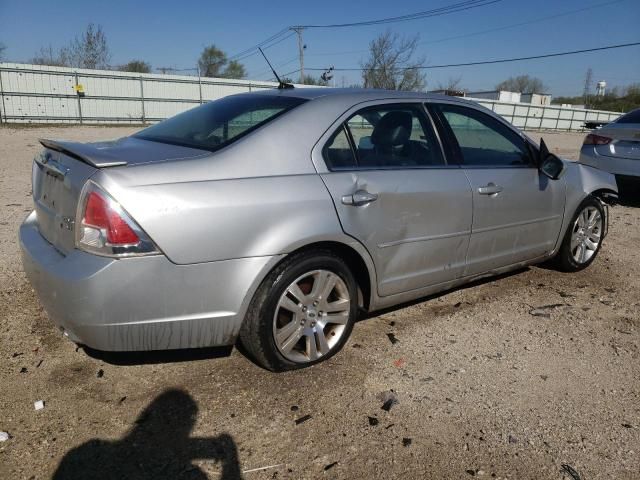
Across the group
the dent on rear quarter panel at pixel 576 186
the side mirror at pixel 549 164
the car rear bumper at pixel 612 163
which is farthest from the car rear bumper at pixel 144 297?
the car rear bumper at pixel 612 163

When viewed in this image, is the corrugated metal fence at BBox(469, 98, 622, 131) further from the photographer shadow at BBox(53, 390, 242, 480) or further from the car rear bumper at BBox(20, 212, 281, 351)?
the photographer shadow at BBox(53, 390, 242, 480)

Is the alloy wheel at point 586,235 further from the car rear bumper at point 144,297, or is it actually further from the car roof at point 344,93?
the car rear bumper at point 144,297

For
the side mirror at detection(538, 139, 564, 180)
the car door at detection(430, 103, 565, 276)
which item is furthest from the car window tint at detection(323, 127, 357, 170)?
the side mirror at detection(538, 139, 564, 180)

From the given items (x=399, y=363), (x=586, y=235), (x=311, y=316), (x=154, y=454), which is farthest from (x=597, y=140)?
(x=154, y=454)

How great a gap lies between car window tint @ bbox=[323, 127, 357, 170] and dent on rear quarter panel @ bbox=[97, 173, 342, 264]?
0.54 feet

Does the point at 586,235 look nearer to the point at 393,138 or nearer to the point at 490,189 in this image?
the point at 490,189

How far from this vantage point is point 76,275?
2322mm

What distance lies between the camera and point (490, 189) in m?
3.61

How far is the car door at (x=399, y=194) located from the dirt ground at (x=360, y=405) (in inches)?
21.1

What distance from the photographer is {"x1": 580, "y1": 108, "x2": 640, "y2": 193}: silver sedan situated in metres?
7.40

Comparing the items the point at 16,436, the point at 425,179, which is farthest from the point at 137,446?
the point at 425,179

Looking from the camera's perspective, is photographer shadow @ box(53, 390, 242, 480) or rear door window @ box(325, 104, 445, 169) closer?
photographer shadow @ box(53, 390, 242, 480)

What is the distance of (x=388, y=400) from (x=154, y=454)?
1187 mm

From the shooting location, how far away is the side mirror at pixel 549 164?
4000 mm
